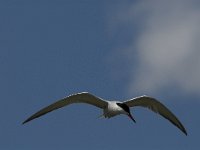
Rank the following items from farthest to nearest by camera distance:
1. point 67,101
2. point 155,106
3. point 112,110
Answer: point 155,106, point 112,110, point 67,101

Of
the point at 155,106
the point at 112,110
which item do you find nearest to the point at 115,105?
the point at 112,110

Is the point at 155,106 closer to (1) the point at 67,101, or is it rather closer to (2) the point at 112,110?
(2) the point at 112,110

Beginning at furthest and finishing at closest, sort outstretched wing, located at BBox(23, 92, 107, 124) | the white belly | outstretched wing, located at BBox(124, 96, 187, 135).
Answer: outstretched wing, located at BBox(124, 96, 187, 135) → the white belly → outstretched wing, located at BBox(23, 92, 107, 124)

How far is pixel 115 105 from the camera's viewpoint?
96.2ft

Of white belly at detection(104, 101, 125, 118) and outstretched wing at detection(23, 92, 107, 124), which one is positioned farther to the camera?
white belly at detection(104, 101, 125, 118)

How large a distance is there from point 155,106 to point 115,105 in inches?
79.0

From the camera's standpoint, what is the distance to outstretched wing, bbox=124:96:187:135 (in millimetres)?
29984

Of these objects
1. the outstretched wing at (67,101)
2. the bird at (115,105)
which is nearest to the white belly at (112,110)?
the bird at (115,105)

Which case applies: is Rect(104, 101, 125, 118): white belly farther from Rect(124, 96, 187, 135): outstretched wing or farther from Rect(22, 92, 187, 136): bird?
Rect(124, 96, 187, 135): outstretched wing

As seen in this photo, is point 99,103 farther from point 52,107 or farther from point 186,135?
point 186,135

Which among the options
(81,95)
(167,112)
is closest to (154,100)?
(167,112)

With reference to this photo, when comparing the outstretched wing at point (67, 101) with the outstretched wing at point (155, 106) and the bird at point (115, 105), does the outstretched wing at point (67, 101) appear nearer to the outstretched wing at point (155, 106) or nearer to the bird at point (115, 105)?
the bird at point (115, 105)

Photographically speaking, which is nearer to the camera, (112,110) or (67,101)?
(67,101)

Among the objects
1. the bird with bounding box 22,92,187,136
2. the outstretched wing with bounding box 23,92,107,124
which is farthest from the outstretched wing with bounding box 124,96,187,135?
the outstretched wing with bounding box 23,92,107,124
